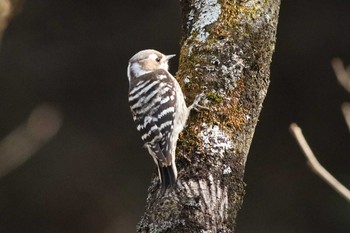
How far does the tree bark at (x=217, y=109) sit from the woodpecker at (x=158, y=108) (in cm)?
8

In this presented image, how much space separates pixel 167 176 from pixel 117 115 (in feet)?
18.0

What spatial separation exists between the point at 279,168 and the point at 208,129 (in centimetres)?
523

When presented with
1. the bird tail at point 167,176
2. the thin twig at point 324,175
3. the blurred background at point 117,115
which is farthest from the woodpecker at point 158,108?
the blurred background at point 117,115

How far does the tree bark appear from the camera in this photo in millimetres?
3461

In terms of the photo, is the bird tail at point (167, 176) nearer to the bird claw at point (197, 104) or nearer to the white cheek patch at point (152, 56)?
the bird claw at point (197, 104)

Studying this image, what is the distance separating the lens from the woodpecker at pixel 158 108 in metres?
3.97

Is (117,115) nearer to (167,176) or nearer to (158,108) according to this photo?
(158,108)

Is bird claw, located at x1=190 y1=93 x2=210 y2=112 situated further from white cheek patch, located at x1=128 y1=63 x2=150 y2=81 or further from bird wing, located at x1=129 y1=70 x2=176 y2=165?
white cheek patch, located at x1=128 y1=63 x2=150 y2=81

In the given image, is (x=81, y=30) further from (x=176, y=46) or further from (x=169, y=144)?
(x=169, y=144)

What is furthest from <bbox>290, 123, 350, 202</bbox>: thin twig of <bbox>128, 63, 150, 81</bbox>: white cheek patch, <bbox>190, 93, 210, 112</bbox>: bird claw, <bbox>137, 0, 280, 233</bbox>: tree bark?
<bbox>128, 63, 150, 81</bbox>: white cheek patch

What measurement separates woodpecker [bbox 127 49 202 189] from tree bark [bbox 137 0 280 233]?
8cm

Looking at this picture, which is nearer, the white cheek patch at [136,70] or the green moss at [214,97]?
the green moss at [214,97]

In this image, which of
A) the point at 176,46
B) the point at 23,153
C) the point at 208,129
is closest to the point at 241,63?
the point at 208,129

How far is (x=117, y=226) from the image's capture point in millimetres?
9070
